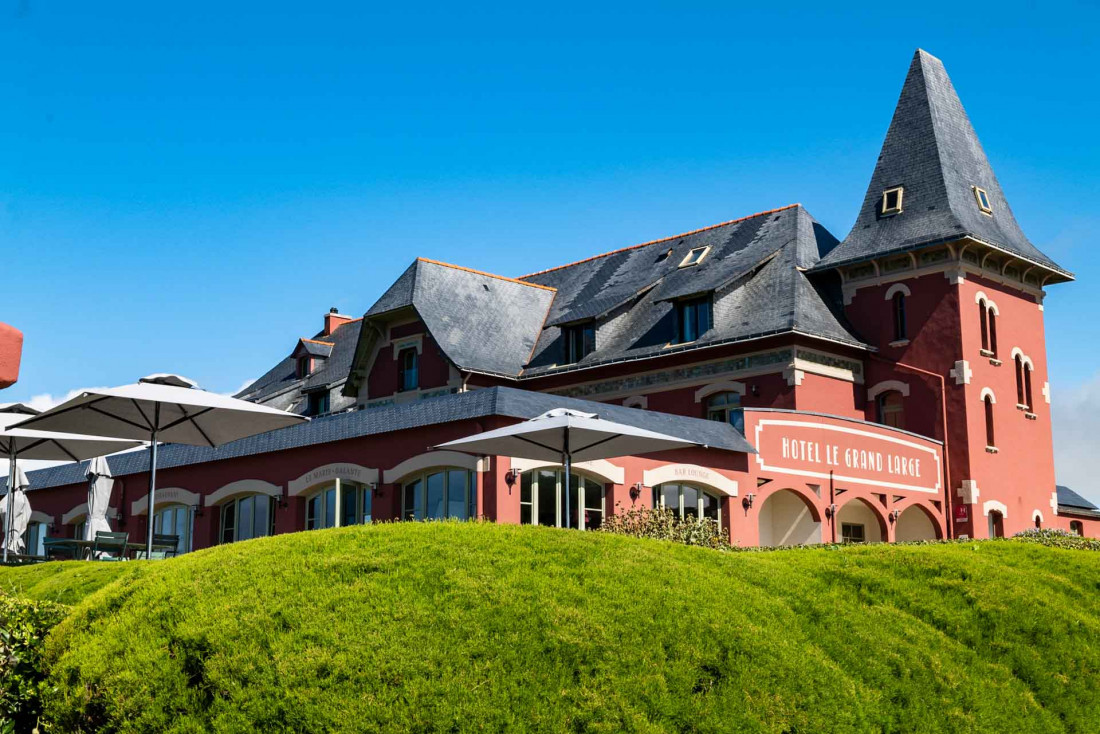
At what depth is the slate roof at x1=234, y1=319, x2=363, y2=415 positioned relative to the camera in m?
42.2

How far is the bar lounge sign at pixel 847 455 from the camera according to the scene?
28125 mm

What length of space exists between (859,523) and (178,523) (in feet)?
59.7

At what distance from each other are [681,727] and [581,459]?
11132mm

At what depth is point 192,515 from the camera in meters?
30.9

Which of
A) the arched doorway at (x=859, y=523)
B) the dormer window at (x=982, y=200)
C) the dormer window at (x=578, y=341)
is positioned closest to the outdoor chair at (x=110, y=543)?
the arched doorway at (x=859, y=523)

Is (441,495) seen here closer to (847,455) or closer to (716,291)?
(847,455)

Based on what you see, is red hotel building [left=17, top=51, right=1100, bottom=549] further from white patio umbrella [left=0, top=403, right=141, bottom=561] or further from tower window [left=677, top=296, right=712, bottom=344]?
white patio umbrella [left=0, top=403, right=141, bottom=561]

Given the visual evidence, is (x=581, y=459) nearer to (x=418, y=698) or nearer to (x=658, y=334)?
(x=418, y=698)

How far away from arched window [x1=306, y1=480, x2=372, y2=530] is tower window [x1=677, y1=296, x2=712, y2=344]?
1162cm

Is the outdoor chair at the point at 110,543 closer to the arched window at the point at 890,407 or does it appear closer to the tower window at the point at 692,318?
the tower window at the point at 692,318

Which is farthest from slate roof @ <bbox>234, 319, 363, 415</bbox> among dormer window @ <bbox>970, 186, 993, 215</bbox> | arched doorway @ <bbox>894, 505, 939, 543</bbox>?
dormer window @ <bbox>970, 186, 993, 215</bbox>

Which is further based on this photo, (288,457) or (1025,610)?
(288,457)

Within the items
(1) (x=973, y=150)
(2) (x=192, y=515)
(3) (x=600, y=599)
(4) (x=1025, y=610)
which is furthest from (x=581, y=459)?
(1) (x=973, y=150)

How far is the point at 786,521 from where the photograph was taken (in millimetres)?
29703
